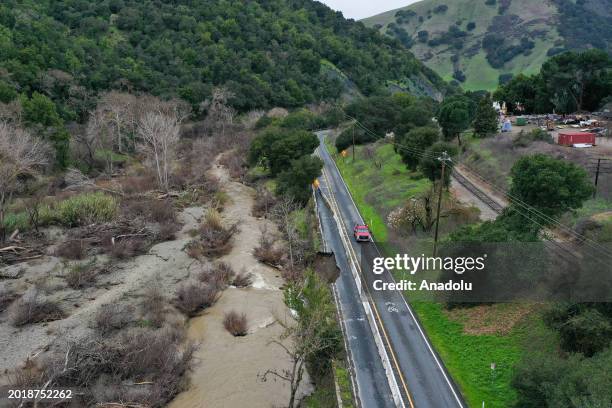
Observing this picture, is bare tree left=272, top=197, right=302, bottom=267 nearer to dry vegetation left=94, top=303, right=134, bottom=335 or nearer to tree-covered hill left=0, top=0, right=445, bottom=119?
dry vegetation left=94, top=303, right=134, bottom=335

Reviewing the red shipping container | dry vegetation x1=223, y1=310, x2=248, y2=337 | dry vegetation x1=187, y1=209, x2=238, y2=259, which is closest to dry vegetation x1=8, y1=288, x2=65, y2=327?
dry vegetation x1=223, y1=310, x2=248, y2=337

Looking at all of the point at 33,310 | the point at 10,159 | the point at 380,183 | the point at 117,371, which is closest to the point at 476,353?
the point at 117,371

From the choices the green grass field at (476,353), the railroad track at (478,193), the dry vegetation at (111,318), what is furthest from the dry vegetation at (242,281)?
the railroad track at (478,193)

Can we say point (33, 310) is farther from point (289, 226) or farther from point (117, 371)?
point (289, 226)

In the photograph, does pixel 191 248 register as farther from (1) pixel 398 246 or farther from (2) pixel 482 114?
(2) pixel 482 114

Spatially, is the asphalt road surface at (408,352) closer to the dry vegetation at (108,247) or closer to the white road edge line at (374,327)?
the white road edge line at (374,327)

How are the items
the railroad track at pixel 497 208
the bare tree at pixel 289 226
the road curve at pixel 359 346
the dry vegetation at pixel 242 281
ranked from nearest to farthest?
1. the road curve at pixel 359 346
2. the railroad track at pixel 497 208
3. the dry vegetation at pixel 242 281
4. the bare tree at pixel 289 226
